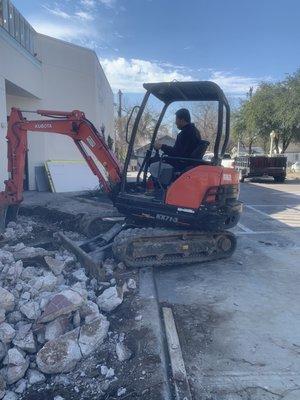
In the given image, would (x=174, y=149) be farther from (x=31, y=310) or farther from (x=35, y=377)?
(x=35, y=377)

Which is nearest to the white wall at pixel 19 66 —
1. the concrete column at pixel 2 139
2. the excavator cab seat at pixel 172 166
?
the concrete column at pixel 2 139

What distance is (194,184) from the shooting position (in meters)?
5.99

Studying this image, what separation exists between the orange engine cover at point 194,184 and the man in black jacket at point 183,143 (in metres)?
0.38

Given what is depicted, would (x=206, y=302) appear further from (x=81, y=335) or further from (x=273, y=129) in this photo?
(x=273, y=129)

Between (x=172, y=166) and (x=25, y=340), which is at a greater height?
(x=172, y=166)

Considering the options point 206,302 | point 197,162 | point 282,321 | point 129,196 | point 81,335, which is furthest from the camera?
point 129,196

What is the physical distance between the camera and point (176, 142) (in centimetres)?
647

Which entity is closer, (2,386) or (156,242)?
(2,386)

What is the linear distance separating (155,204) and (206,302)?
192 cm

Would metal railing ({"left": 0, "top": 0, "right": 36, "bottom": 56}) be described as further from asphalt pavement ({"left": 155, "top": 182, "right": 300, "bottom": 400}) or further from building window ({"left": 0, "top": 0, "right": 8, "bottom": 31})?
asphalt pavement ({"left": 155, "top": 182, "right": 300, "bottom": 400})

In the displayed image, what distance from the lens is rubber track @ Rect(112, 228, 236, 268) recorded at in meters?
5.81

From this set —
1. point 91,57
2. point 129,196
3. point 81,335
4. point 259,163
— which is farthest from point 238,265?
point 259,163

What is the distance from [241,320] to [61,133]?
4734 millimetres

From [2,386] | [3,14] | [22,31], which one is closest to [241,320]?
[2,386]
